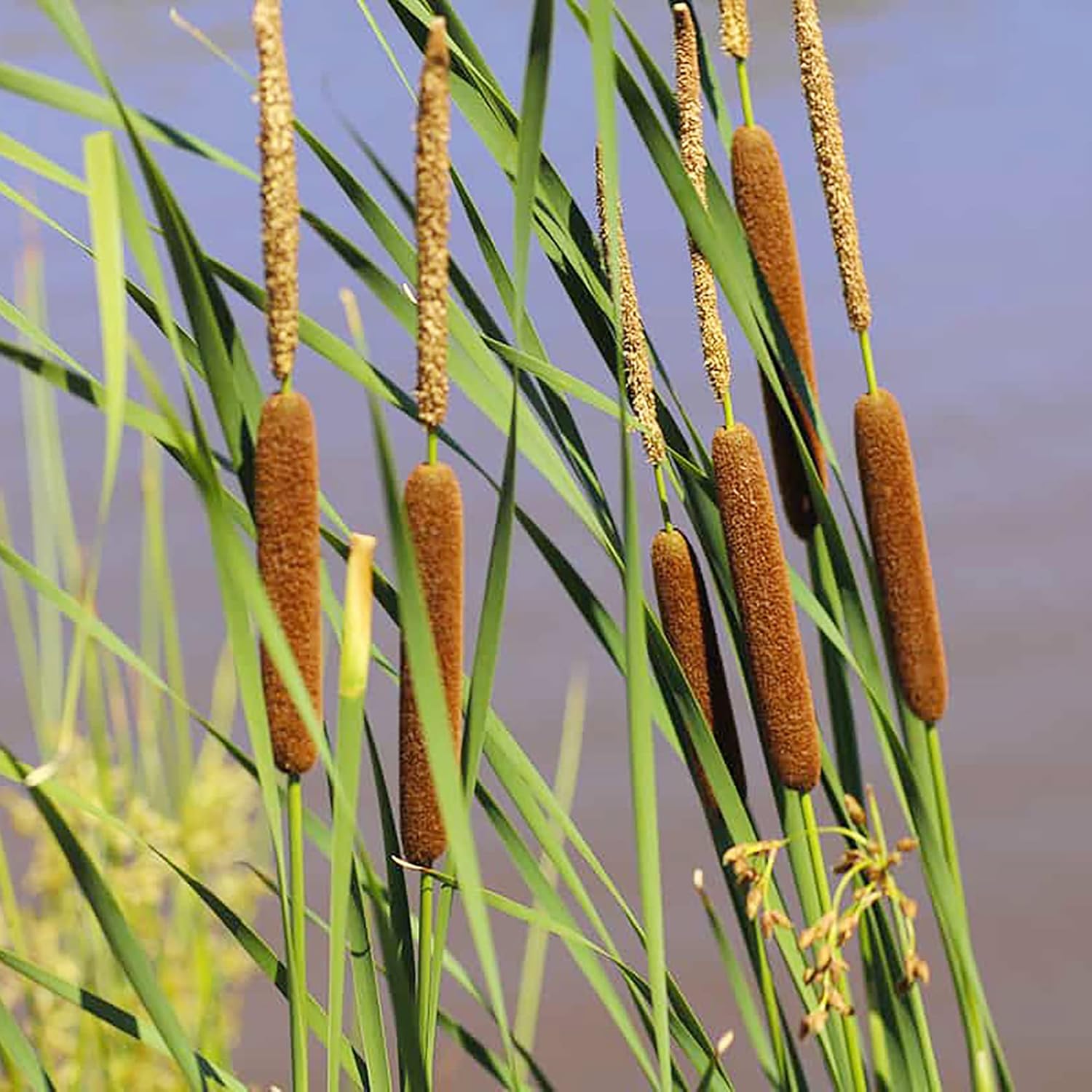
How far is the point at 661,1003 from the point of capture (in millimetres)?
897

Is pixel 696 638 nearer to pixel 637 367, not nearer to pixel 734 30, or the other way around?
pixel 637 367

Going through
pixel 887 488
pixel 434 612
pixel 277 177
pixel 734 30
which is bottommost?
pixel 434 612

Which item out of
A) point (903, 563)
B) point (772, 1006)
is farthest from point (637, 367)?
point (772, 1006)

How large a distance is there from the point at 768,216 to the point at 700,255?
0.06 meters

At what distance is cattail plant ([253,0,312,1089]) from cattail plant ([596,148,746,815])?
1.01 ft

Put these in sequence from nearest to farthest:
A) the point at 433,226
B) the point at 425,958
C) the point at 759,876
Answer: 1. the point at 433,226
2. the point at 425,958
3. the point at 759,876

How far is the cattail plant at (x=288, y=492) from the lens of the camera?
2.84ft

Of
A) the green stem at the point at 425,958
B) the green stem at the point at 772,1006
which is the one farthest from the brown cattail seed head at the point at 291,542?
the green stem at the point at 772,1006

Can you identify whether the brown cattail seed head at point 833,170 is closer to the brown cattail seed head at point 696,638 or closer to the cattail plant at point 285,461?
the brown cattail seed head at point 696,638

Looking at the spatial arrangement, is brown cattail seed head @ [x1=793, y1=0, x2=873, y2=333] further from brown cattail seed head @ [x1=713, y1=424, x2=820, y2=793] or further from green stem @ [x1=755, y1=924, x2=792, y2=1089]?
green stem @ [x1=755, y1=924, x2=792, y2=1089]

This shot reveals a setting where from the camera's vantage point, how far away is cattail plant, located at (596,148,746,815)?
1.13 m

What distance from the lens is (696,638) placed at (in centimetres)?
116

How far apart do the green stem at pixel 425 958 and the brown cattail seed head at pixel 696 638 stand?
0.26 m

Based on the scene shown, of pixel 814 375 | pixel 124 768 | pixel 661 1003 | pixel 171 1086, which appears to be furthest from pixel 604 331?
pixel 171 1086
